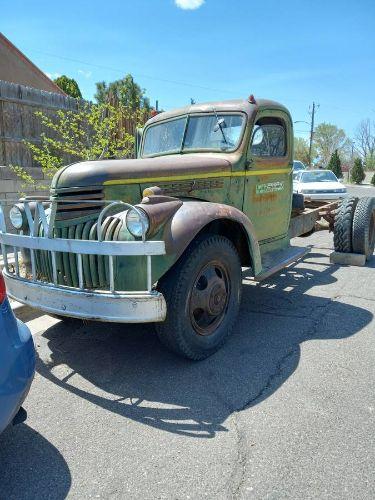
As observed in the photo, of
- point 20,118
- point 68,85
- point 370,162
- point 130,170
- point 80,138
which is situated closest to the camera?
point 130,170

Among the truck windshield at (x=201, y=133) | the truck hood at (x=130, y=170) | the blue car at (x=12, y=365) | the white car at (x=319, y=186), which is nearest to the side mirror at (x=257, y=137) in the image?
the truck windshield at (x=201, y=133)

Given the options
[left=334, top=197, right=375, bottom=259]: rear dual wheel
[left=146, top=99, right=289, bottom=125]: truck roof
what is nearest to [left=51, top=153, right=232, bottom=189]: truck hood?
[left=146, top=99, right=289, bottom=125]: truck roof

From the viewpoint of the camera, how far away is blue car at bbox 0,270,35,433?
2.05 meters

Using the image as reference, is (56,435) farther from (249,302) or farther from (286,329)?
(249,302)

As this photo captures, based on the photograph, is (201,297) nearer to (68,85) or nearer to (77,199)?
(77,199)

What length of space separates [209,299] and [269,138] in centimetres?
222

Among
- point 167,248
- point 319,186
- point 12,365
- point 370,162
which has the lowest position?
point 370,162

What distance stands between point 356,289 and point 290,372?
8.73 feet

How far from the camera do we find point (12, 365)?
211cm

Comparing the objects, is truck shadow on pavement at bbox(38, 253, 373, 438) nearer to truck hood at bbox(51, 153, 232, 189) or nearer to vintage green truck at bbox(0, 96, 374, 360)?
vintage green truck at bbox(0, 96, 374, 360)

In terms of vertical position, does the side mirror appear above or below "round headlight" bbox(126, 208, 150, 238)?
above

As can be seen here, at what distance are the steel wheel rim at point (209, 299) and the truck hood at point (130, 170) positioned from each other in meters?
0.84

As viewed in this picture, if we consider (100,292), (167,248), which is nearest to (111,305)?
(100,292)

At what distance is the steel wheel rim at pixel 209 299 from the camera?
3443 millimetres
